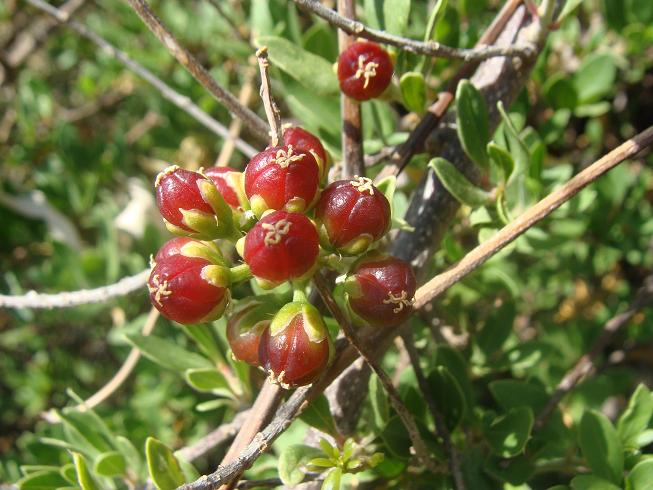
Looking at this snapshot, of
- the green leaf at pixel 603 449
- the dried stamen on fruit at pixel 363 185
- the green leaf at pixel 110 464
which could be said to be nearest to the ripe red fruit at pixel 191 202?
the dried stamen on fruit at pixel 363 185

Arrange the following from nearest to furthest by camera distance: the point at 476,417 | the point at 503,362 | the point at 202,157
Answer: the point at 476,417, the point at 503,362, the point at 202,157

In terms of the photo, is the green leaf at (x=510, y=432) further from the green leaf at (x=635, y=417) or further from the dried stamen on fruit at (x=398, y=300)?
the dried stamen on fruit at (x=398, y=300)

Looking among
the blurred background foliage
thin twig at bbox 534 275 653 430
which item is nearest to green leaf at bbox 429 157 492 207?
the blurred background foliage

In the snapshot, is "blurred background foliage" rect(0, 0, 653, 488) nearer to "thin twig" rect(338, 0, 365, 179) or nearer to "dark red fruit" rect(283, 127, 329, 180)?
"thin twig" rect(338, 0, 365, 179)

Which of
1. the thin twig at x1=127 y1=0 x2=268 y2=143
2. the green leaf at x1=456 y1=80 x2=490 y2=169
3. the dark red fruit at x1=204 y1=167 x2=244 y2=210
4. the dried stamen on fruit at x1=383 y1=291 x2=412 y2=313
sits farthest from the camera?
Result: the green leaf at x1=456 y1=80 x2=490 y2=169

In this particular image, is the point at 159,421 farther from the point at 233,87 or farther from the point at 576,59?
the point at 576,59

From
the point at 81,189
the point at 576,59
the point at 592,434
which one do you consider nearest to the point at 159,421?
the point at 81,189
